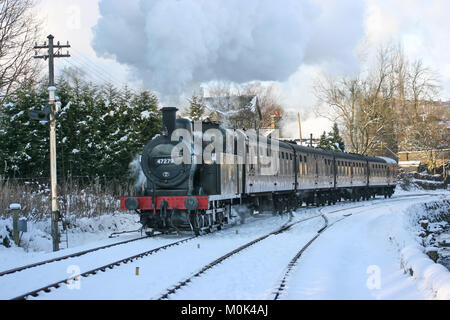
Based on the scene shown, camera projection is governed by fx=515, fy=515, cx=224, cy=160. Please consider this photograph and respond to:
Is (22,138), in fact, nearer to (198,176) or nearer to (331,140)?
(198,176)

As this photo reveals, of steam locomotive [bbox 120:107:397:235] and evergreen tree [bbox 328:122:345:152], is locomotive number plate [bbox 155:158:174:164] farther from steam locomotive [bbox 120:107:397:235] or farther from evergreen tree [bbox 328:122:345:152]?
evergreen tree [bbox 328:122:345:152]

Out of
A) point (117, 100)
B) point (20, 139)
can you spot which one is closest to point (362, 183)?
point (117, 100)

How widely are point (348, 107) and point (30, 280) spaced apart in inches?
1644

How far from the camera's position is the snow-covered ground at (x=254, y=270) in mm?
6859

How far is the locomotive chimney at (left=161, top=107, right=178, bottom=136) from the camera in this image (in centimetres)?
1320

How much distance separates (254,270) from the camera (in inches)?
332

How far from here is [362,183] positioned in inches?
1331

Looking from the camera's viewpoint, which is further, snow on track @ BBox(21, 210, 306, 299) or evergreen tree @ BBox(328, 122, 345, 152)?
evergreen tree @ BBox(328, 122, 345, 152)

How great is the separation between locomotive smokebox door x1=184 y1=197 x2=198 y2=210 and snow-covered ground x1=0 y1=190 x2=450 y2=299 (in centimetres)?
82

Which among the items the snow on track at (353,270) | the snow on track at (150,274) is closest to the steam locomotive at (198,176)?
the snow on track at (150,274)

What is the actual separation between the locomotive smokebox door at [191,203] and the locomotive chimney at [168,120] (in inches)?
72.2

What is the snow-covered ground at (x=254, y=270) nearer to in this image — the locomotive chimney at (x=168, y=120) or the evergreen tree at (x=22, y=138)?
the locomotive chimney at (x=168, y=120)

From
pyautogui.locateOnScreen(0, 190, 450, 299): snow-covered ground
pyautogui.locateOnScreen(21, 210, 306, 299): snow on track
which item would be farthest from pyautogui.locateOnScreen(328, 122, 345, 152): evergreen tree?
pyautogui.locateOnScreen(21, 210, 306, 299): snow on track
